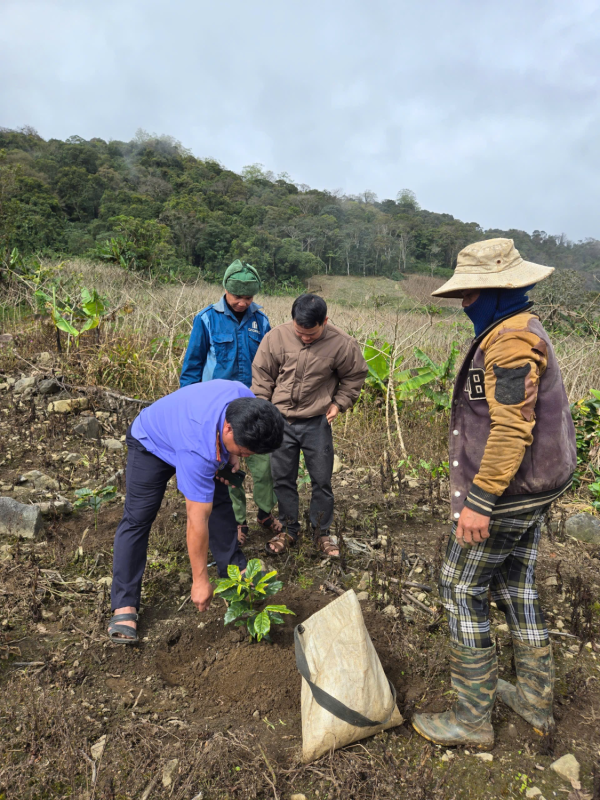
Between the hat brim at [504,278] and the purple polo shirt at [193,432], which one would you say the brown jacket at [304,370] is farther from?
the hat brim at [504,278]

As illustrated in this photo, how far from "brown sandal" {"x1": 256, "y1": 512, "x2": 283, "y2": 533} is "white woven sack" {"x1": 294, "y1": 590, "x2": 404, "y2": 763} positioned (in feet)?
5.57

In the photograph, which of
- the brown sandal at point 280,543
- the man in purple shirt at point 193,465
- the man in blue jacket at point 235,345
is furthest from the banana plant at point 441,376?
the man in purple shirt at point 193,465

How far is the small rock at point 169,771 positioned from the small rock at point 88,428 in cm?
414

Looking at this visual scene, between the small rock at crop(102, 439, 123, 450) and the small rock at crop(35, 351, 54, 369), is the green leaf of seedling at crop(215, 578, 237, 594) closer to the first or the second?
the small rock at crop(102, 439, 123, 450)

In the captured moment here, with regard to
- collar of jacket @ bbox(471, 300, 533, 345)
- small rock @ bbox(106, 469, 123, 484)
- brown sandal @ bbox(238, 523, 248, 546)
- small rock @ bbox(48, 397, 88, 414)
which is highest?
collar of jacket @ bbox(471, 300, 533, 345)

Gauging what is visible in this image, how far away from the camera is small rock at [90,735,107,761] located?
2062 millimetres

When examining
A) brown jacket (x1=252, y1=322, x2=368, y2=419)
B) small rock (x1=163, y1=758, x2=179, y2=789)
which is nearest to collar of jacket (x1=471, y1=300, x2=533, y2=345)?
brown jacket (x1=252, y1=322, x2=368, y2=419)

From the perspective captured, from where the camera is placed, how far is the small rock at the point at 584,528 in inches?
A: 156

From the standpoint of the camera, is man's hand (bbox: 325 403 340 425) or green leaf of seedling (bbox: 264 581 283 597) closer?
green leaf of seedling (bbox: 264 581 283 597)

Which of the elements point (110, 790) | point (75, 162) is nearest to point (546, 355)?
point (110, 790)

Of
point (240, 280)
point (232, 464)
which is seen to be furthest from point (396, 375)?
point (232, 464)

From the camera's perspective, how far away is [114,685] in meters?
2.45

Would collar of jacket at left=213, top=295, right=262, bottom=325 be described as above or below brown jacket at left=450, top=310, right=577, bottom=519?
above

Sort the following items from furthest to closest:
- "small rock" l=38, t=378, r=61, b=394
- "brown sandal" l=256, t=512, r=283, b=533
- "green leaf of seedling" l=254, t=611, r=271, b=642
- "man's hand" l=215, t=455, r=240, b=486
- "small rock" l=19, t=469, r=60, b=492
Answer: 1. "small rock" l=38, t=378, r=61, b=394
2. "small rock" l=19, t=469, r=60, b=492
3. "brown sandal" l=256, t=512, r=283, b=533
4. "man's hand" l=215, t=455, r=240, b=486
5. "green leaf of seedling" l=254, t=611, r=271, b=642
